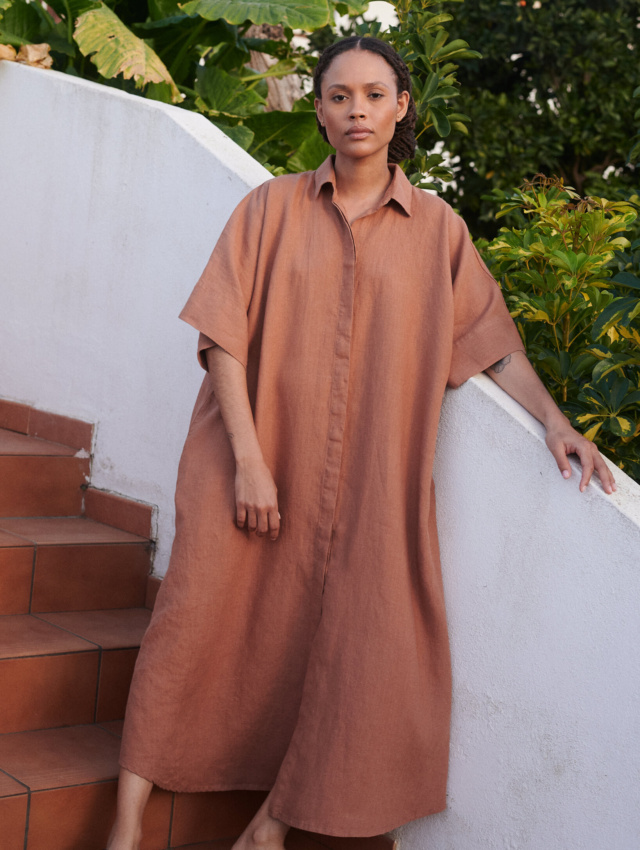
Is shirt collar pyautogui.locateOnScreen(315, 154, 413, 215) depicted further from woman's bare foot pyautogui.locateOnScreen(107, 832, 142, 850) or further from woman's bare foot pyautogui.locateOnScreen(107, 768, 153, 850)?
woman's bare foot pyautogui.locateOnScreen(107, 832, 142, 850)

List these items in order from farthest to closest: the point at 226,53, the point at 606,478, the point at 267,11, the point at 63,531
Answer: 1. the point at 226,53
2. the point at 267,11
3. the point at 63,531
4. the point at 606,478

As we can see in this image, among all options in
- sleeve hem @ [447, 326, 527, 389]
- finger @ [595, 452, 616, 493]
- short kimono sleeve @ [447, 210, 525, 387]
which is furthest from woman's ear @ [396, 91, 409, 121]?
finger @ [595, 452, 616, 493]

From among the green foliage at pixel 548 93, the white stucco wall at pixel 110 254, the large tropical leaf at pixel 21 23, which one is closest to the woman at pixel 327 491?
the white stucco wall at pixel 110 254

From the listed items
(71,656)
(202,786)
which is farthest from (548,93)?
(202,786)

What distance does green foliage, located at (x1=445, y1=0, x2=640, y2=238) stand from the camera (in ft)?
19.9

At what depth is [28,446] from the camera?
133 inches

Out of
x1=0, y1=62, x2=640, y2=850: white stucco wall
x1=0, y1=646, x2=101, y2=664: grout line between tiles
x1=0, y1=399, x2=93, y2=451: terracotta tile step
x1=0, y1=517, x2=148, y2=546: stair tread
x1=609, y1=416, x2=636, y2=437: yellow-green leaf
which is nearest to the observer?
x1=0, y1=62, x2=640, y2=850: white stucco wall

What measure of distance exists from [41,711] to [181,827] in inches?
19.0

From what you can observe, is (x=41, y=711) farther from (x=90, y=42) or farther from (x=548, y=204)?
(x=90, y=42)

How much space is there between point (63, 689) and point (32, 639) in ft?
0.55

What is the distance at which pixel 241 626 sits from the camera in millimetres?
2316

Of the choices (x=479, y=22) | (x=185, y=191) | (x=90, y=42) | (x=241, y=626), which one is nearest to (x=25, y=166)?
(x=90, y=42)

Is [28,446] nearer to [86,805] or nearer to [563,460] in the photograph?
[86,805]

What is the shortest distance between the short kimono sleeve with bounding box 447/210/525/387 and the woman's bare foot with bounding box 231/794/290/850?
1.10 meters
